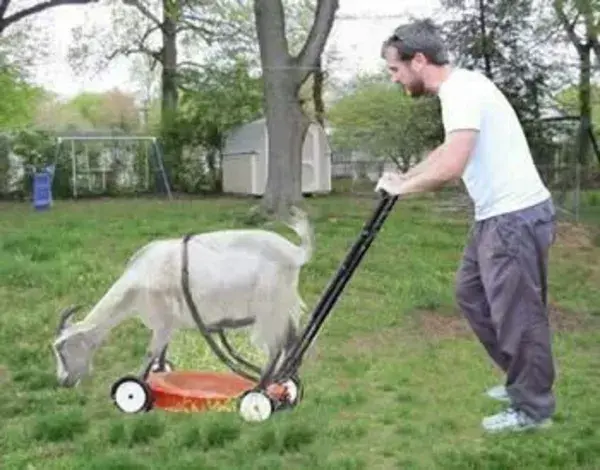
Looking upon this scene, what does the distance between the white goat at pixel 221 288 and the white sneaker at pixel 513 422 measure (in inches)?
34.8

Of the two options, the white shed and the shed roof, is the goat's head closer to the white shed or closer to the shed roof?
the white shed

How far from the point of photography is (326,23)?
12.7 metres

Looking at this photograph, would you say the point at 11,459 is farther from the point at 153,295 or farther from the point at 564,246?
the point at 564,246

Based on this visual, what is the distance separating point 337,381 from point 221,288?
121 centimetres

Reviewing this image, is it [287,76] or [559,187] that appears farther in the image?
[559,187]

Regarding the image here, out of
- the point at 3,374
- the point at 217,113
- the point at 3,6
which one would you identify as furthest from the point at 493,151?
the point at 217,113

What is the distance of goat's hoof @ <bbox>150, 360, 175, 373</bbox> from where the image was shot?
4.56 meters

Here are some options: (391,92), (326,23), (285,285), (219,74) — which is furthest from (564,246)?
(391,92)

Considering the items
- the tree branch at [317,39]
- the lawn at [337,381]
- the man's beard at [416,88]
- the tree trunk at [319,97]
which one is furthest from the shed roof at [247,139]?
the man's beard at [416,88]

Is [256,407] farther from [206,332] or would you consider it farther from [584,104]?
[584,104]

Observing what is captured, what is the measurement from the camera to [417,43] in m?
3.72

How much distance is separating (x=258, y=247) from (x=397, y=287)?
12.8ft

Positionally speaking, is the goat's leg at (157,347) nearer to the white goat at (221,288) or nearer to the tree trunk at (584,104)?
the white goat at (221,288)

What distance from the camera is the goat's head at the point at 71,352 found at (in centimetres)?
458
